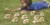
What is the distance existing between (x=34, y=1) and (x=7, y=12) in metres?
0.23

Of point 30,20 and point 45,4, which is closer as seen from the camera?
point 30,20

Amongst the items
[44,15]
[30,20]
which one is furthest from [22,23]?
[44,15]

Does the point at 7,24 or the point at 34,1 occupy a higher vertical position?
the point at 34,1

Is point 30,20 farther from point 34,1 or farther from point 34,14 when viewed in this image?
point 34,1

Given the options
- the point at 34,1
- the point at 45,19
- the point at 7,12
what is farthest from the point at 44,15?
the point at 7,12

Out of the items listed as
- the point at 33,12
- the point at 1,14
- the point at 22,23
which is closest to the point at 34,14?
the point at 33,12

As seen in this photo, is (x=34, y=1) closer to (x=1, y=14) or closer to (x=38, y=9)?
(x=38, y=9)

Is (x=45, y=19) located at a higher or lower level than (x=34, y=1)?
lower

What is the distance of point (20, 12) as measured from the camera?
96cm

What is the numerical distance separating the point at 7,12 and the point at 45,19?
291 millimetres

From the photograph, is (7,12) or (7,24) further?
(7,12)

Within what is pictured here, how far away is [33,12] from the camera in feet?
3.13

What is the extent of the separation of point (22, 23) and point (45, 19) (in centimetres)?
16

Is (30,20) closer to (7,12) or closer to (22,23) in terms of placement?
(22,23)
